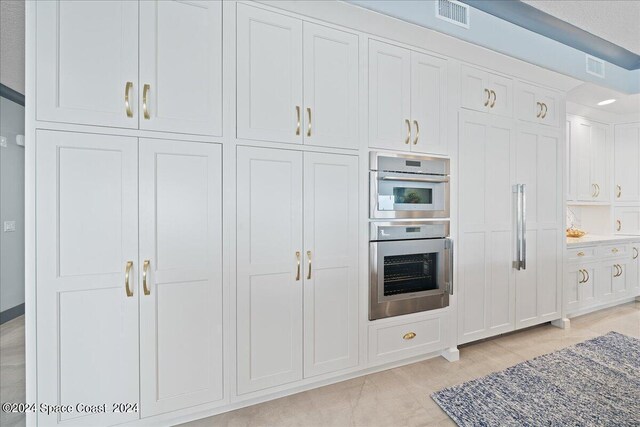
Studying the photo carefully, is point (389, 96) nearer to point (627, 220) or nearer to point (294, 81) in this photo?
point (294, 81)

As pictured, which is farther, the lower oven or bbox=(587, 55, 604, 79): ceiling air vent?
bbox=(587, 55, 604, 79): ceiling air vent

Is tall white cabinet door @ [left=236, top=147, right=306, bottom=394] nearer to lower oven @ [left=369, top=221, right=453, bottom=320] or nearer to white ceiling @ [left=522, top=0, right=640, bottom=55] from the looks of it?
lower oven @ [left=369, top=221, right=453, bottom=320]

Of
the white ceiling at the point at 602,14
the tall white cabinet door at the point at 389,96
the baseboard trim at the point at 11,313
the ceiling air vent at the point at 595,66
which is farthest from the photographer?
the baseboard trim at the point at 11,313

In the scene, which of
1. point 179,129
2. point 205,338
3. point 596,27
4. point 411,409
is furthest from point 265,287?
point 596,27

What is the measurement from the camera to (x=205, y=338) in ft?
5.84

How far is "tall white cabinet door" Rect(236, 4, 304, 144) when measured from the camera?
1856 millimetres

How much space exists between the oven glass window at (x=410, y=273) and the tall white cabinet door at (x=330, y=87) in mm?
→ 957

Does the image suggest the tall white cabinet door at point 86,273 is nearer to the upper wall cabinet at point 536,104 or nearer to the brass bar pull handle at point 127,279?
the brass bar pull handle at point 127,279

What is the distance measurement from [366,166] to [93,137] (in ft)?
5.39

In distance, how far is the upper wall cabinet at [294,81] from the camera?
6.14 ft

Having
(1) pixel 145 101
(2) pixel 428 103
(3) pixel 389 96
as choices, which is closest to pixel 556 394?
(2) pixel 428 103

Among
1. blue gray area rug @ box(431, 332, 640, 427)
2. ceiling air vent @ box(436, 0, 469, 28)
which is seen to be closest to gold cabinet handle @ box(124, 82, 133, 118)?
ceiling air vent @ box(436, 0, 469, 28)

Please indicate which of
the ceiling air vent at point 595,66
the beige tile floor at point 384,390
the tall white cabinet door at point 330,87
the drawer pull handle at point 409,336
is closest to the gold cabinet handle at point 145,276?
the beige tile floor at point 384,390

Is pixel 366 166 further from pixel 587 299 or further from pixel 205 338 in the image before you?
pixel 587 299
